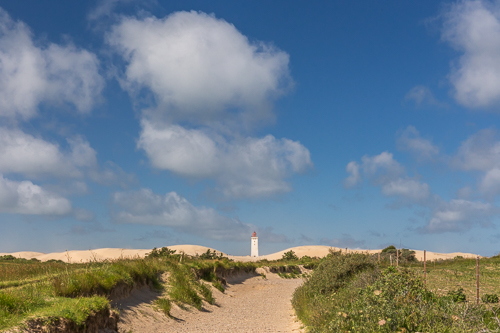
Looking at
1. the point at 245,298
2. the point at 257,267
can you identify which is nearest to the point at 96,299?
the point at 245,298

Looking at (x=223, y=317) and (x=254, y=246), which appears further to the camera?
→ (x=254, y=246)

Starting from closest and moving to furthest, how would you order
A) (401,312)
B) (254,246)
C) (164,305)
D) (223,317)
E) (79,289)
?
(401,312) → (79,289) → (164,305) → (223,317) → (254,246)

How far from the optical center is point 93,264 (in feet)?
55.8

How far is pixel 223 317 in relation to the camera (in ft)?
57.5

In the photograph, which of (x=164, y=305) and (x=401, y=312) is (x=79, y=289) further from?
(x=401, y=312)

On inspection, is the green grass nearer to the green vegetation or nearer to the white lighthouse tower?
the green vegetation

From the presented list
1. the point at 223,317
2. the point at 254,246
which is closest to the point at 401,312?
the point at 223,317

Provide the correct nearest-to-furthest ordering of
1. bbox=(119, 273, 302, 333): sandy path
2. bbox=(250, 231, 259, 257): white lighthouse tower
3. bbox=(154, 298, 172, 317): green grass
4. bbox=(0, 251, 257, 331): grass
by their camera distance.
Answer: bbox=(0, 251, 257, 331): grass, bbox=(119, 273, 302, 333): sandy path, bbox=(154, 298, 172, 317): green grass, bbox=(250, 231, 259, 257): white lighthouse tower

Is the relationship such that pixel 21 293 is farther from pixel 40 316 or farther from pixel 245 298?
pixel 245 298

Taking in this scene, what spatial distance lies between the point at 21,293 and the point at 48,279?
10.4 ft

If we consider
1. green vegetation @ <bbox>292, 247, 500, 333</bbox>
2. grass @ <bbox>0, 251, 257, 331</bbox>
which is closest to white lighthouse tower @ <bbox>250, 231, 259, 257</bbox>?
grass @ <bbox>0, 251, 257, 331</bbox>

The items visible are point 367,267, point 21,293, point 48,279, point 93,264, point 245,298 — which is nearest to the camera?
point 21,293

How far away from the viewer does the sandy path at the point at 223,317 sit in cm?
1384

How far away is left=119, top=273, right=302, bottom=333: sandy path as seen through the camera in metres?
13.8
